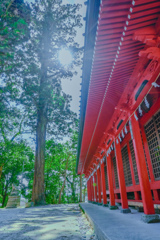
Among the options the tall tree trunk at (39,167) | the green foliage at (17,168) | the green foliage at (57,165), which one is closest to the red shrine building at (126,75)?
the tall tree trunk at (39,167)

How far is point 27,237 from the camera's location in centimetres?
325

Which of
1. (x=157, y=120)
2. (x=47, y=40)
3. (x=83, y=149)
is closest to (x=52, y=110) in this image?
(x=47, y=40)

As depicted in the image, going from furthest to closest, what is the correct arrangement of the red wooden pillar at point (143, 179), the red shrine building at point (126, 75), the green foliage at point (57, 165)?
the green foliage at point (57, 165) < the red wooden pillar at point (143, 179) < the red shrine building at point (126, 75)

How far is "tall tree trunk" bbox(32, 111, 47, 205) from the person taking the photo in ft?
37.4

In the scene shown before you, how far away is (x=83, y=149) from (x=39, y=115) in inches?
271

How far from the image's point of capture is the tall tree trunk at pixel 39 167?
11.4 meters

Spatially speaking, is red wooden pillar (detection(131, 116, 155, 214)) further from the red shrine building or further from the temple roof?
the temple roof

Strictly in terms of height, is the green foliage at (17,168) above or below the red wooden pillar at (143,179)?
above

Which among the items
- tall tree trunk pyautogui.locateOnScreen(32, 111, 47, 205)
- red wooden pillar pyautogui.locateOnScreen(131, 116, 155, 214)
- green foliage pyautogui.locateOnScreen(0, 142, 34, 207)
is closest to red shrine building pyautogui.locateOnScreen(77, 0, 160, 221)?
red wooden pillar pyautogui.locateOnScreen(131, 116, 155, 214)

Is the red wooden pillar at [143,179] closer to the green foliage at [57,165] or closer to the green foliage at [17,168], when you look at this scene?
the green foliage at [17,168]

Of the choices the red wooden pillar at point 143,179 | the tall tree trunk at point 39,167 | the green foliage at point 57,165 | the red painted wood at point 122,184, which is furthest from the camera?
the green foliage at point 57,165

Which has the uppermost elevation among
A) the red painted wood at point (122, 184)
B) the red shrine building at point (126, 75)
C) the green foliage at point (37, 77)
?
the green foliage at point (37, 77)

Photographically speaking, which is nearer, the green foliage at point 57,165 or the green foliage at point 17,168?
the green foliage at point 17,168

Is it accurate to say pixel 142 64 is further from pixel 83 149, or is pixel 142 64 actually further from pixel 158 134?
pixel 83 149
